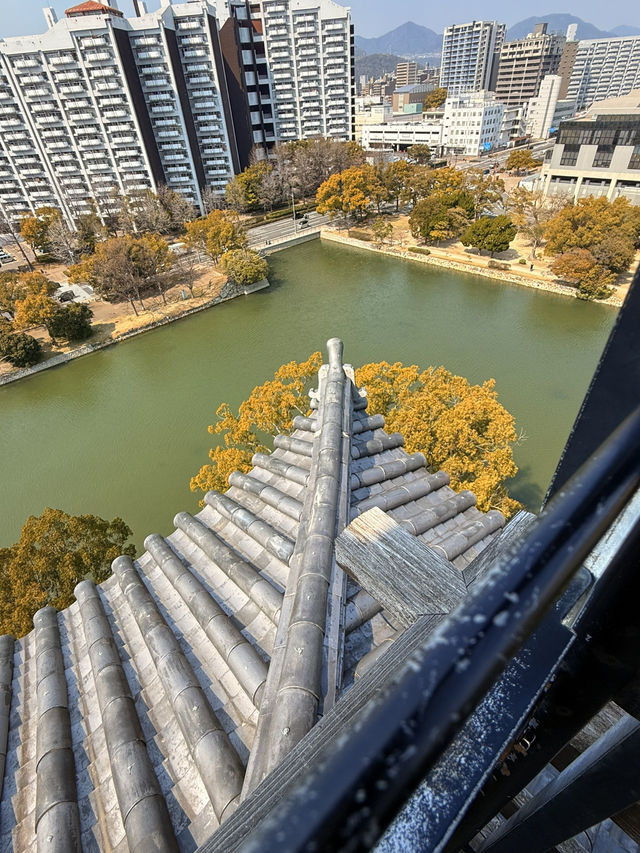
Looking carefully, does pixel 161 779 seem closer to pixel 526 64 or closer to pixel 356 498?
pixel 356 498

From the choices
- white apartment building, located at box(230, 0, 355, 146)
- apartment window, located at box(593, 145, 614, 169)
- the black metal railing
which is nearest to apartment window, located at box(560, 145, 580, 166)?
apartment window, located at box(593, 145, 614, 169)

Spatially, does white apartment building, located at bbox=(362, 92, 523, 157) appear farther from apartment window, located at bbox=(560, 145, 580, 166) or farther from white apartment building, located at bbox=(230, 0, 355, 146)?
apartment window, located at bbox=(560, 145, 580, 166)

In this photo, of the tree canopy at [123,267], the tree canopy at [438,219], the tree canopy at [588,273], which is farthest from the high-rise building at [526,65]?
the tree canopy at [123,267]

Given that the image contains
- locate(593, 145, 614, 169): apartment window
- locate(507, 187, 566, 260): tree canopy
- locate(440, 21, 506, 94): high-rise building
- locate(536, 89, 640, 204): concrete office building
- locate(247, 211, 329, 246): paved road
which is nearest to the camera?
locate(507, 187, 566, 260): tree canopy

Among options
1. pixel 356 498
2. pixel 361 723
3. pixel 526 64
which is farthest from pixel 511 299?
pixel 526 64

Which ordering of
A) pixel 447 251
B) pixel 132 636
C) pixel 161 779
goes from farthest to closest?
1. pixel 447 251
2. pixel 132 636
3. pixel 161 779
